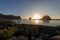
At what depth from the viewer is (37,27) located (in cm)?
556

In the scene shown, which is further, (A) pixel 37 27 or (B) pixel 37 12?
(A) pixel 37 27

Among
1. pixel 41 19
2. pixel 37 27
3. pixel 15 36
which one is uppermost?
pixel 41 19

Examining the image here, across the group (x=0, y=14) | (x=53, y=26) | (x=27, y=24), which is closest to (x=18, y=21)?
(x=27, y=24)

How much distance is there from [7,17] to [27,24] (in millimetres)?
930

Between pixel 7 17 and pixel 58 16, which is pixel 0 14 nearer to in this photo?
pixel 7 17

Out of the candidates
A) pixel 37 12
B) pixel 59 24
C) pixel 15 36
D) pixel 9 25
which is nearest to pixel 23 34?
pixel 15 36

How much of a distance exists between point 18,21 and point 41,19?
41.5 inches

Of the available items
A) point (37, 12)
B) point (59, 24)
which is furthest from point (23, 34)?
point (59, 24)

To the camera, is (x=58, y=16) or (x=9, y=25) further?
(x=9, y=25)

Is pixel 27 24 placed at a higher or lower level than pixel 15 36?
higher

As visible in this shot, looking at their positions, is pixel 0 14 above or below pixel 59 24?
above

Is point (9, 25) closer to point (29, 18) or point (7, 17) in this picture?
point (7, 17)

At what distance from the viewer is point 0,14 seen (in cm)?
518

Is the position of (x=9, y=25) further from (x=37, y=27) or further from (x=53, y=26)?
(x=53, y=26)
